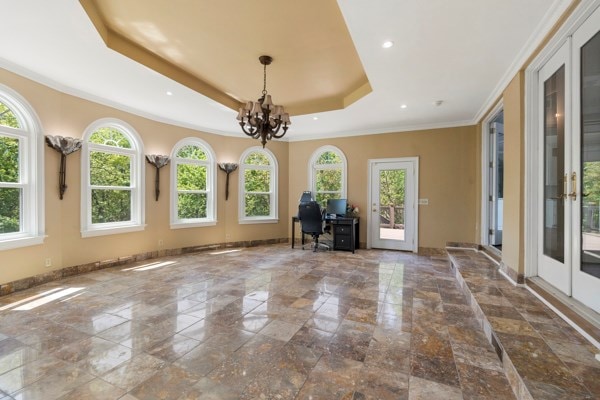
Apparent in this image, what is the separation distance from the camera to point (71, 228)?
390 centimetres

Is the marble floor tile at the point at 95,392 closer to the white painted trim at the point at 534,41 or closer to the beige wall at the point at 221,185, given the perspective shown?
the beige wall at the point at 221,185

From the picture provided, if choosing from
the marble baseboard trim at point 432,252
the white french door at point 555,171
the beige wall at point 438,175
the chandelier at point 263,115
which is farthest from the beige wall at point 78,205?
the white french door at point 555,171

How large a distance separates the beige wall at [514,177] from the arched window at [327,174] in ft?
10.9

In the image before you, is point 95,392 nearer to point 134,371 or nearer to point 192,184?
point 134,371

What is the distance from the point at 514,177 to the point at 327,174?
3876mm

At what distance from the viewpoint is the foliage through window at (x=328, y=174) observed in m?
6.19

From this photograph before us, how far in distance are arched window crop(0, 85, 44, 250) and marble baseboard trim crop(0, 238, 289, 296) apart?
48cm

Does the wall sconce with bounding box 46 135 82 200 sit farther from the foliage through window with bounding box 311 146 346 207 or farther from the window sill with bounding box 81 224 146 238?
the foliage through window with bounding box 311 146 346 207

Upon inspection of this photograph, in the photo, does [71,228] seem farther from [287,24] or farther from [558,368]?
[558,368]

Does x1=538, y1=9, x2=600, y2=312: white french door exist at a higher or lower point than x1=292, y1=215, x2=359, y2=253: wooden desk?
higher

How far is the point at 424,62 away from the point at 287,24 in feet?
5.11

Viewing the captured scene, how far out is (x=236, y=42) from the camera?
113 inches

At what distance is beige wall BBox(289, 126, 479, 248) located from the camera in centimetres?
510

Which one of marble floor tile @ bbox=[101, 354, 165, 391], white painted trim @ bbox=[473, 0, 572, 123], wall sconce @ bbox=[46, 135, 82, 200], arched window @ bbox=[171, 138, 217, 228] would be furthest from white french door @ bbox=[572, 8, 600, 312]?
wall sconce @ bbox=[46, 135, 82, 200]
